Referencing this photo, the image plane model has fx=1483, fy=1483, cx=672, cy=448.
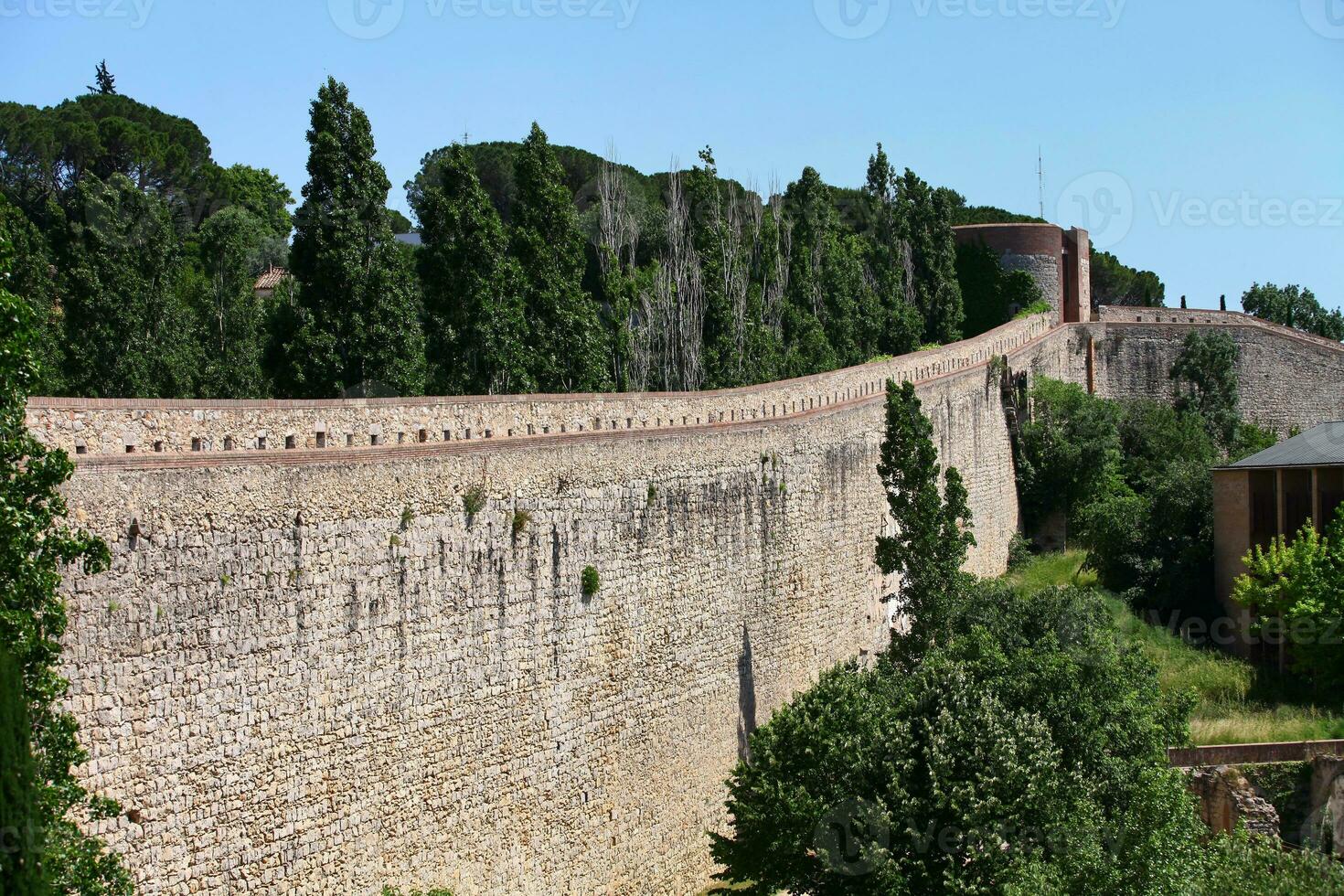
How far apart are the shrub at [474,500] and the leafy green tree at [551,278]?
322 inches

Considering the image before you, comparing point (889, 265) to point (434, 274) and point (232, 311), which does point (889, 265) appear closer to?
point (232, 311)

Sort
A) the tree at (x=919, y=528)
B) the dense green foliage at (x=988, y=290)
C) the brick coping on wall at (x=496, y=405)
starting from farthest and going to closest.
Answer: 1. the dense green foliage at (x=988, y=290)
2. the tree at (x=919, y=528)
3. the brick coping on wall at (x=496, y=405)

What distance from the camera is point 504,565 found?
15.3 m

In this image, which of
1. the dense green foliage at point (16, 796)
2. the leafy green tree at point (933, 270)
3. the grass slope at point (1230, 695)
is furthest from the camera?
the leafy green tree at point (933, 270)

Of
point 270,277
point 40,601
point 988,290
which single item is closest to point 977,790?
point 40,601

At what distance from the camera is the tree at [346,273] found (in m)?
19.5

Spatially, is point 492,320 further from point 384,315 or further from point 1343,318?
point 1343,318

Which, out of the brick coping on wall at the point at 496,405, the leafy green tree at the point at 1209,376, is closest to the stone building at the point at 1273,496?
the brick coping on wall at the point at 496,405

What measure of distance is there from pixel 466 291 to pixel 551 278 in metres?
1.99

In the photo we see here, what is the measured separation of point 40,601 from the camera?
9.90 meters

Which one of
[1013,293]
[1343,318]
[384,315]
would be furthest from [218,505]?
[1343,318]

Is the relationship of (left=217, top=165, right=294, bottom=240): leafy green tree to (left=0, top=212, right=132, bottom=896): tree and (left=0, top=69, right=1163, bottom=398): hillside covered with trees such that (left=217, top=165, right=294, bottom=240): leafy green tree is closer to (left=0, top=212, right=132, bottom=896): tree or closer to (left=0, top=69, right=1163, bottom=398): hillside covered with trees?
(left=0, top=69, right=1163, bottom=398): hillside covered with trees

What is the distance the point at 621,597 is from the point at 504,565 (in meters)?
2.52

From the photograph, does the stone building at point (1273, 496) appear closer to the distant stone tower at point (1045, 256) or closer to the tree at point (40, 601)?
the distant stone tower at point (1045, 256)
